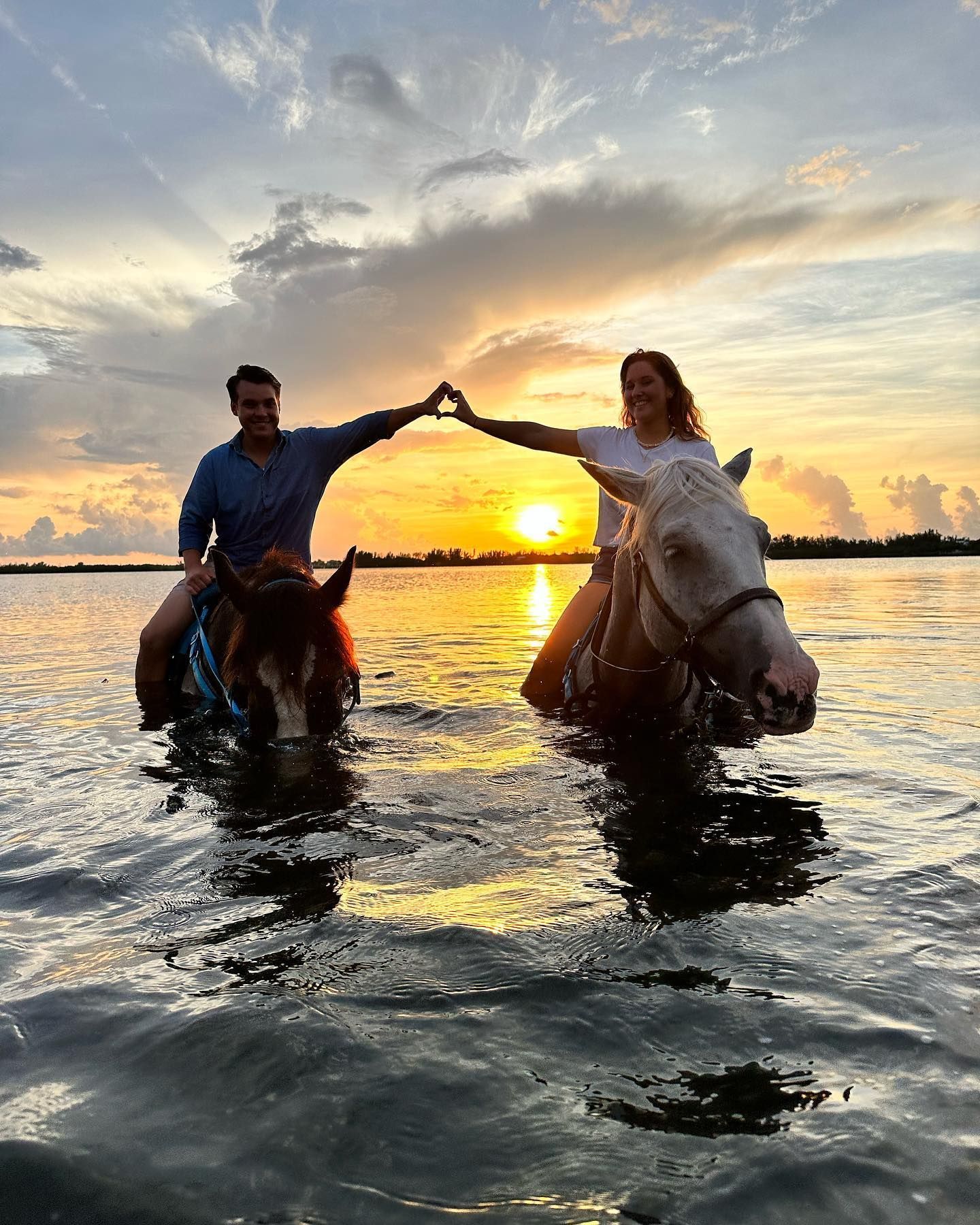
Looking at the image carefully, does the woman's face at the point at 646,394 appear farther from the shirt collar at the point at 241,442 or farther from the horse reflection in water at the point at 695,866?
the shirt collar at the point at 241,442

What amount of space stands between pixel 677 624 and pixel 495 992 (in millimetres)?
2494

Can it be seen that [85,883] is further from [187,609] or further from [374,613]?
[374,613]

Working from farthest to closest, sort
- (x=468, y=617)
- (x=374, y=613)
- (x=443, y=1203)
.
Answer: (x=374, y=613), (x=468, y=617), (x=443, y=1203)

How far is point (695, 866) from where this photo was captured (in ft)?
11.0

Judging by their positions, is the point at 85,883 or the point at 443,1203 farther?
the point at 85,883

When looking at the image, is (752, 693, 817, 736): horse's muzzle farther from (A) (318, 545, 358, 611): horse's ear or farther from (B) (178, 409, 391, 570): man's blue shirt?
(B) (178, 409, 391, 570): man's blue shirt

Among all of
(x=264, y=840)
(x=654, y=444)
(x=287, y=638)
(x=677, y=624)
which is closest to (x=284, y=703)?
(x=287, y=638)

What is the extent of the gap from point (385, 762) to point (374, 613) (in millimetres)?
17473

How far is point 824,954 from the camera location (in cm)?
252

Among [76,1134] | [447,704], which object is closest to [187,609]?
[447,704]

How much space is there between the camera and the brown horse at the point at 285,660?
188 inches

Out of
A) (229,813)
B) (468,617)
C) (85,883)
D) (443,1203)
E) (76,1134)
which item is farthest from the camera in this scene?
(468,617)

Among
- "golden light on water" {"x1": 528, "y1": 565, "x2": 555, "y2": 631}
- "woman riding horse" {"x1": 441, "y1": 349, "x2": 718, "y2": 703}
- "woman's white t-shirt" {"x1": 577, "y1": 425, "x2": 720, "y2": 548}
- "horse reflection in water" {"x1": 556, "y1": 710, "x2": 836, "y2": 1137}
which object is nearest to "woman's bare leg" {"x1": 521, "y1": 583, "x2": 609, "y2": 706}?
"woman riding horse" {"x1": 441, "y1": 349, "x2": 718, "y2": 703}

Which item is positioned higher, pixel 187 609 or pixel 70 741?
pixel 187 609
